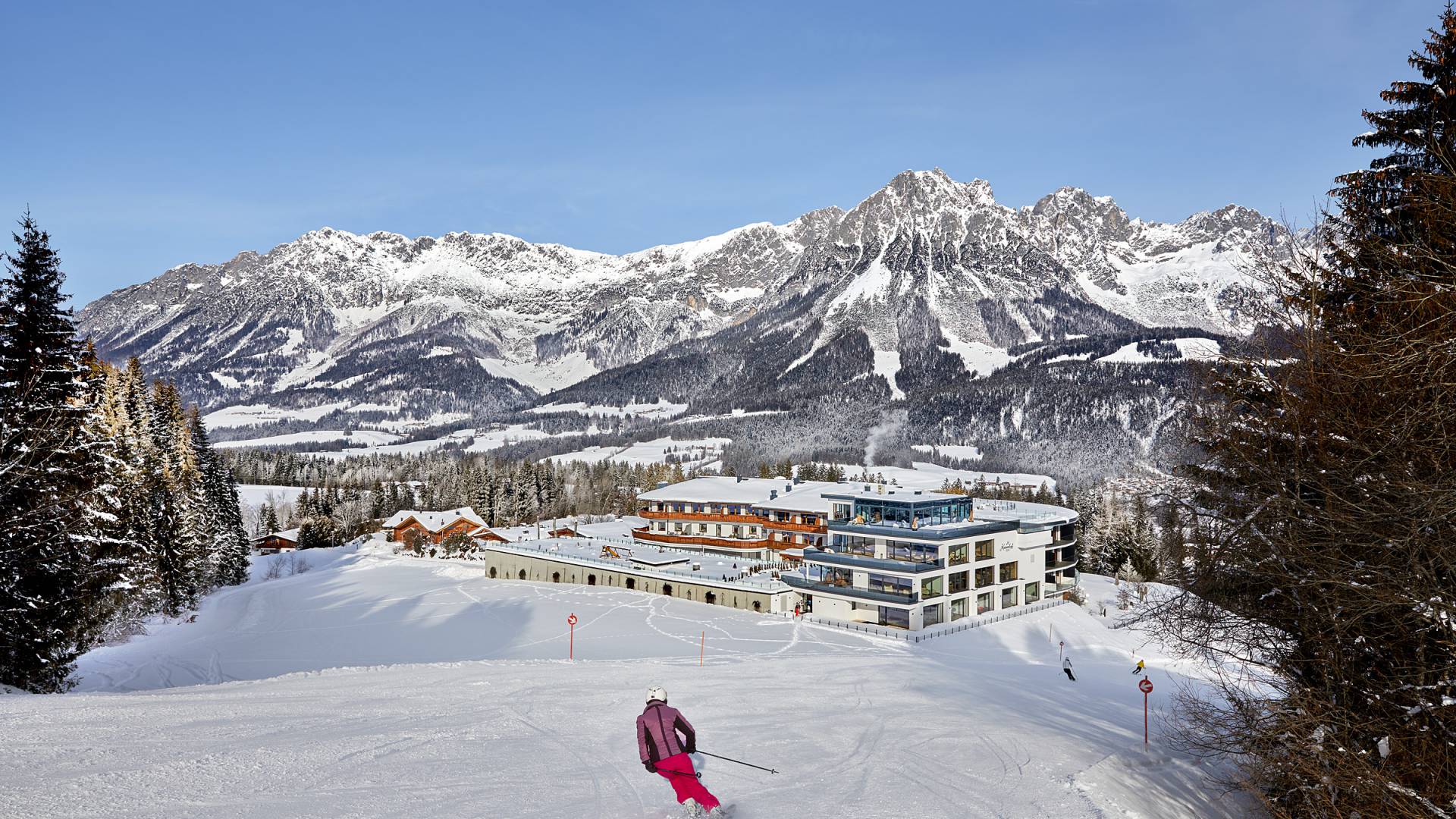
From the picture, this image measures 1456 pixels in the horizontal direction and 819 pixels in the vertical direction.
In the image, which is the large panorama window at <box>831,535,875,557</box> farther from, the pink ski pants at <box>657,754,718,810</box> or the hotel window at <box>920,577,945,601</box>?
the pink ski pants at <box>657,754,718,810</box>

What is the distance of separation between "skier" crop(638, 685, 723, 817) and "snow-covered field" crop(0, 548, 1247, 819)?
67 cm

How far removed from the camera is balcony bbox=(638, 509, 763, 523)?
7994cm

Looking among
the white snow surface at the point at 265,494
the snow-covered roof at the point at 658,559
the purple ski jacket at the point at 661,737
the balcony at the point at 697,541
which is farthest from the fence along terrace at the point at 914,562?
the white snow surface at the point at 265,494

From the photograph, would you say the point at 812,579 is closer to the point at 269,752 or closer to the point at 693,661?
the point at 693,661

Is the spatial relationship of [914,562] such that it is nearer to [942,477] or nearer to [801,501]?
[801,501]

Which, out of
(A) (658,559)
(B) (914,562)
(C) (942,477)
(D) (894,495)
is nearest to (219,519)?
(A) (658,559)

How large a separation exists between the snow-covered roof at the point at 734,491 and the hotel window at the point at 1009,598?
23.9 meters

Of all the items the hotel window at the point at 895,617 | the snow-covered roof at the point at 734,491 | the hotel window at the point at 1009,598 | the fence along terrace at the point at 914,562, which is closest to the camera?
the hotel window at the point at 895,617

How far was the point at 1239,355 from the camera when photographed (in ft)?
47.9

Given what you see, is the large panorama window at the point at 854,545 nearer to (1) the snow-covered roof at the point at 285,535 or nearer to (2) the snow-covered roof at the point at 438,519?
(2) the snow-covered roof at the point at 438,519

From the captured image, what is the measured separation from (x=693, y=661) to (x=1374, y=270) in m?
26.8

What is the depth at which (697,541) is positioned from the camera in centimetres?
8238

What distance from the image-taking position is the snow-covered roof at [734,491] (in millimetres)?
81000

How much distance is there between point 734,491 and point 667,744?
7512 cm
